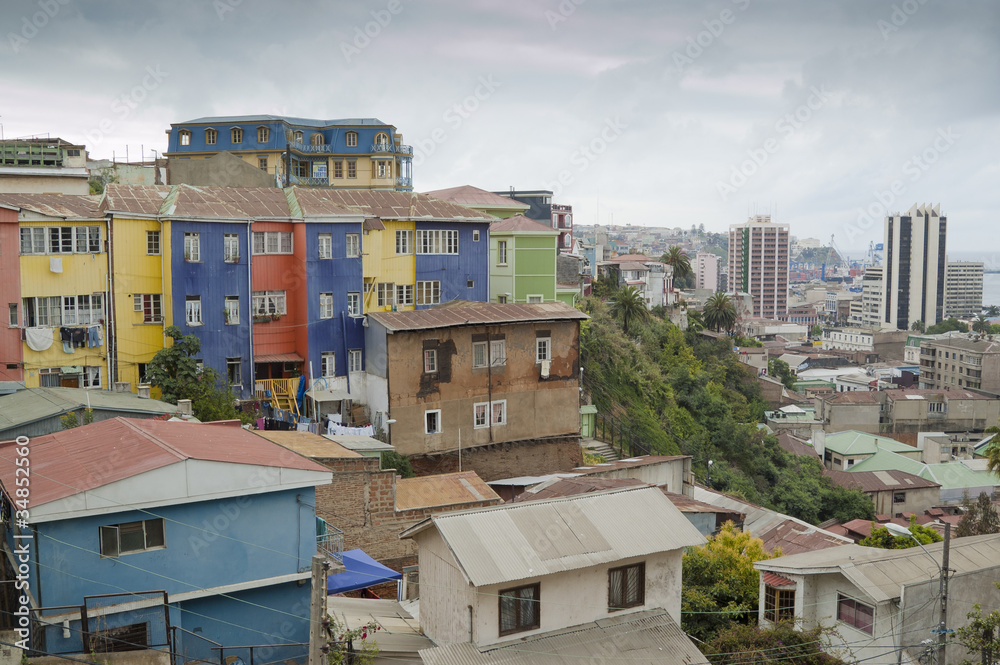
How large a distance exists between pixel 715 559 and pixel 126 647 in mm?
12950

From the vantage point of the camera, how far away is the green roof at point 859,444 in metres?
64.3

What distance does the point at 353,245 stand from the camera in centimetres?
3167

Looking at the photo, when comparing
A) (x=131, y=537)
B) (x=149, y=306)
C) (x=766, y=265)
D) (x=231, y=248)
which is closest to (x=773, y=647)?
(x=131, y=537)

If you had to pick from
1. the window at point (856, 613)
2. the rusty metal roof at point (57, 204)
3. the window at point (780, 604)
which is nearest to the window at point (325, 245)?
the rusty metal roof at point (57, 204)

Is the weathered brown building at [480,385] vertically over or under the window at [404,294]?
under

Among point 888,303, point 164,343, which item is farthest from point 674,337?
point 888,303

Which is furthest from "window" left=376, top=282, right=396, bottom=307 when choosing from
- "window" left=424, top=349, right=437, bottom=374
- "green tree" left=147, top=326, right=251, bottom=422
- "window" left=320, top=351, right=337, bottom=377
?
"green tree" left=147, top=326, right=251, bottom=422

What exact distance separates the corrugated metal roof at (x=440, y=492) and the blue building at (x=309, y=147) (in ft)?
114

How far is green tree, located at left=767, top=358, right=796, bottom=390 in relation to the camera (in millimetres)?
98188

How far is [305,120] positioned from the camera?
60281 mm

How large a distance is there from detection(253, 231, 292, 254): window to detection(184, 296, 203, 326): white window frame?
2.67 m

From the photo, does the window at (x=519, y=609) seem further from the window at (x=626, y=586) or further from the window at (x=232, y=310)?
the window at (x=232, y=310)

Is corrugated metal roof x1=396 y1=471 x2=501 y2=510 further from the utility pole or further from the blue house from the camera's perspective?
the utility pole

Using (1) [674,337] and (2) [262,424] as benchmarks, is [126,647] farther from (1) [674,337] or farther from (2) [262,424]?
(1) [674,337]
